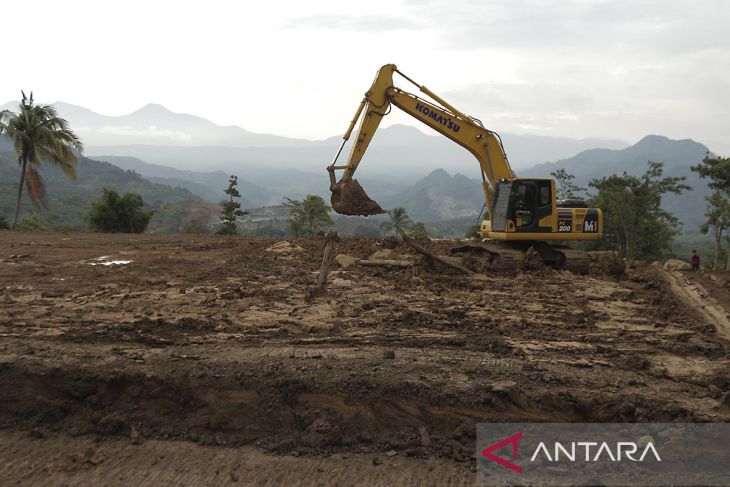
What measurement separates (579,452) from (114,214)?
2319 centimetres

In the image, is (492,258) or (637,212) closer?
(492,258)

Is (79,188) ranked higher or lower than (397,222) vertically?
higher

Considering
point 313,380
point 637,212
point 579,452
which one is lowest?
point 579,452

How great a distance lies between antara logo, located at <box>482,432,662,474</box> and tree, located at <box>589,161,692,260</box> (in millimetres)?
23639

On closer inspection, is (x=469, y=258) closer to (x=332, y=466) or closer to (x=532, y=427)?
(x=532, y=427)

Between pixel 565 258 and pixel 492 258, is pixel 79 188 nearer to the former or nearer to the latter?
pixel 492 258

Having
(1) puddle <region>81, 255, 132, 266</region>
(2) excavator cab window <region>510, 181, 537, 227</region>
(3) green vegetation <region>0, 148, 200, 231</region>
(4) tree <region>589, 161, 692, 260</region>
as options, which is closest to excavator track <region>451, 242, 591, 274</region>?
(2) excavator cab window <region>510, 181, 537, 227</region>

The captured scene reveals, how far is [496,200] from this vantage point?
11.3m

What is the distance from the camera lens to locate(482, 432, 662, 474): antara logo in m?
4.40

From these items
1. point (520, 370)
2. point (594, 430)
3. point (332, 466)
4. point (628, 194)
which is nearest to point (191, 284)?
point (332, 466)

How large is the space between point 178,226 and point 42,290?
6210 cm

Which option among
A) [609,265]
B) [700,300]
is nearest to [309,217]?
[609,265]

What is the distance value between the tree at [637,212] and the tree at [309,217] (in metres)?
16.2

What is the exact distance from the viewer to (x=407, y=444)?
457cm
